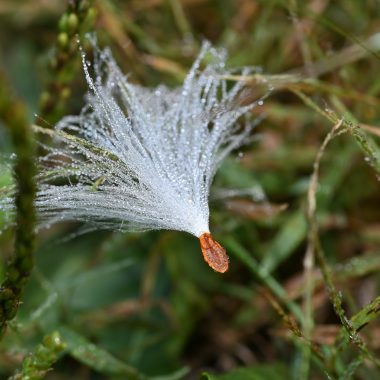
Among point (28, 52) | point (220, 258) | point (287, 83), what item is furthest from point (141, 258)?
point (28, 52)

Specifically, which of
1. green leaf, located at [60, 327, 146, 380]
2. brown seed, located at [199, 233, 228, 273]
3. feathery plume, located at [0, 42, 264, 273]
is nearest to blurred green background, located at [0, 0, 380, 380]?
green leaf, located at [60, 327, 146, 380]

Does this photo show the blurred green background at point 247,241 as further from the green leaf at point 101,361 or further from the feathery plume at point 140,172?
the feathery plume at point 140,172

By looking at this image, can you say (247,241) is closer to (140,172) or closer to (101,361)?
(101,361)

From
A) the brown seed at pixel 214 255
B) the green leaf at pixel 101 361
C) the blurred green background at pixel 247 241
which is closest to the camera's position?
the brown seed at pixel 214 255

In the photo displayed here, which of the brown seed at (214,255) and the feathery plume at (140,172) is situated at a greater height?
the feathery plume at (140,172)

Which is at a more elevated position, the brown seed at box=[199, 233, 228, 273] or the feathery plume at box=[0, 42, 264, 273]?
the feathery plume at box=[0, 42, 264, 273]

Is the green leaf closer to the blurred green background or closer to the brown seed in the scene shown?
the blurred green background

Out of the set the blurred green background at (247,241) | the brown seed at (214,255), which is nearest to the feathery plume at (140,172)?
the brown seed at (214,255)
